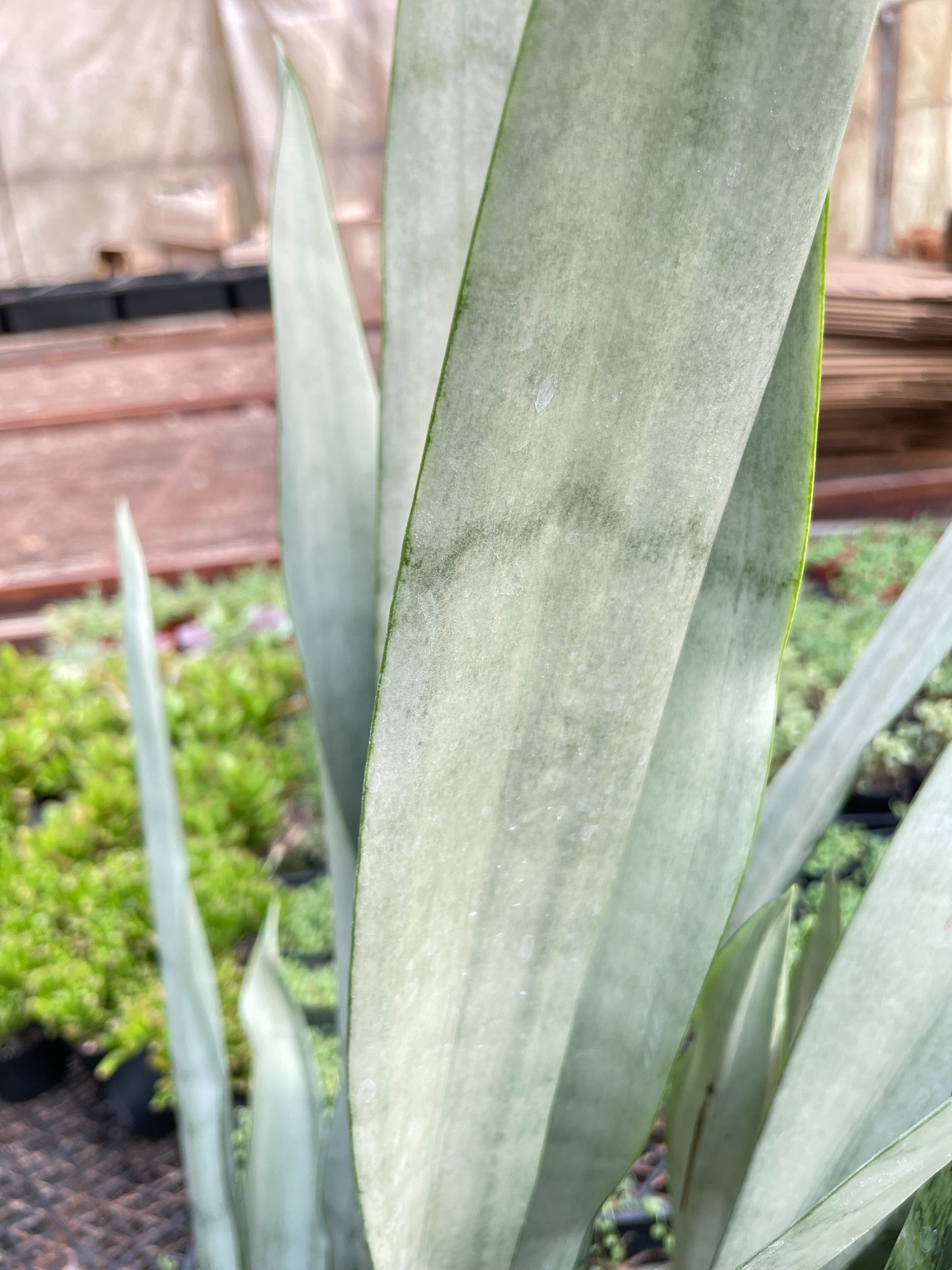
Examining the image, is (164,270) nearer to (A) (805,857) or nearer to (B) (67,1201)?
(B) (67,1201)

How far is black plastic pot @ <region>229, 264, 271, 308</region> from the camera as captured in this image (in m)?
3.24

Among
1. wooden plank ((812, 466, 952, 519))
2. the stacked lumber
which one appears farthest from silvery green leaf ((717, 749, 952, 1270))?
wooden plank ((812, 466, 952, 519))

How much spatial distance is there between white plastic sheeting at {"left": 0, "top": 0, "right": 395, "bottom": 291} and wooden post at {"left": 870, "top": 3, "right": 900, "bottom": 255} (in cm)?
164

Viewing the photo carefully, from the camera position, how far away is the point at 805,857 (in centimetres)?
40

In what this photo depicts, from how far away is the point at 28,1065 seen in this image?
3.51 feet

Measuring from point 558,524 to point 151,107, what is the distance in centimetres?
399

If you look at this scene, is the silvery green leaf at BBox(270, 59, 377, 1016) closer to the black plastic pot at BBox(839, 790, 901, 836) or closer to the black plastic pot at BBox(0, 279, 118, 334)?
the black plastic pot at BBox(839, 790, 901, 836)

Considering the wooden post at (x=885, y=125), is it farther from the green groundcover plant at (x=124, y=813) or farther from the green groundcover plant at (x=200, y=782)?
the green groundcover plant at (x=124, y=813)

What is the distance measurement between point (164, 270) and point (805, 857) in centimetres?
372

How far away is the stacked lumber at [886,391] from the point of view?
160cm

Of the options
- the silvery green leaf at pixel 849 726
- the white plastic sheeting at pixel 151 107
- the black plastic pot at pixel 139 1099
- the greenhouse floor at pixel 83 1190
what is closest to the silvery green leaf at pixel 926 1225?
the silvery green leaf at pixel 849 726

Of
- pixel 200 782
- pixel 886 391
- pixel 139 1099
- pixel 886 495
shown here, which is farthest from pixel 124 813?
pixel 886 495

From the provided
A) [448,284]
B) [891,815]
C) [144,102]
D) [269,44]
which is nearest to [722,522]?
[448,284]

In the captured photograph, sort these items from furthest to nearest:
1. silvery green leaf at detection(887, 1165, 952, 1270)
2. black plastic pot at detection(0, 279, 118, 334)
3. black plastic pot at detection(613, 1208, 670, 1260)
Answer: black plastic pot at detection(0, 279, 118, 334) → black plastic pot at detection(613, 1208, 670, 1260) → silvery green leaf at detection(887, 1165, 952, 1270)
